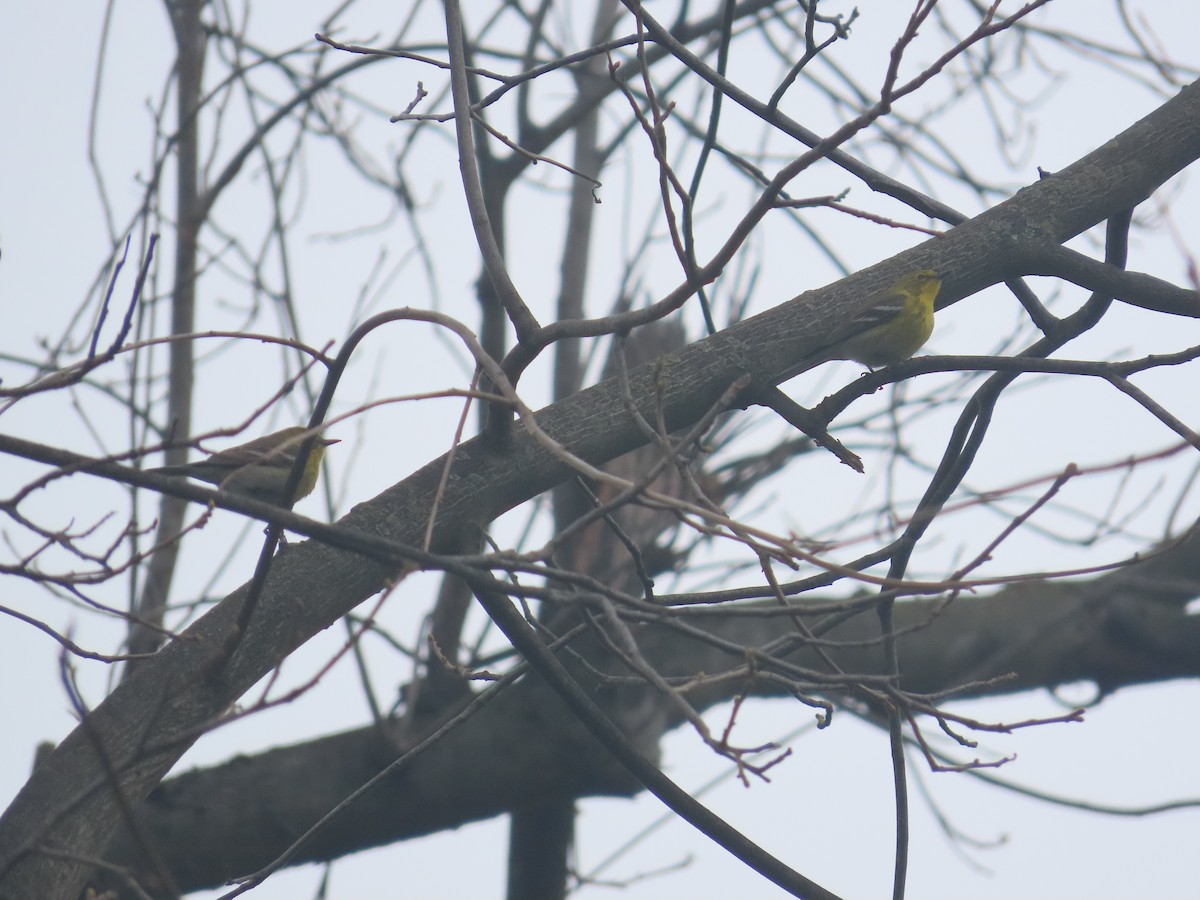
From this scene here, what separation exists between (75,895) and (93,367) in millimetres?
1130

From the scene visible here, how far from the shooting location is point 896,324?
381cm

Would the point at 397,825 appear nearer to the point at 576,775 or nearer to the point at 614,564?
the point at 576,775

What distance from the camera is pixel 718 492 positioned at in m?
6.67

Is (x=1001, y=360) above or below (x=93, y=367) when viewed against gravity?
above

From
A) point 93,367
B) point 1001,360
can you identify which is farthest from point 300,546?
point 1001,360

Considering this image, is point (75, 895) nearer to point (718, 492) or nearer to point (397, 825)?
point (397, 825)

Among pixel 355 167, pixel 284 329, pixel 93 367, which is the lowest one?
pixel 93 367

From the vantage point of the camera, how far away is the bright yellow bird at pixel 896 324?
9.41 ft

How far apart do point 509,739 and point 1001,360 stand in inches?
140

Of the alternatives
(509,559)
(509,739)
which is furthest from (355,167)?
(509,559)

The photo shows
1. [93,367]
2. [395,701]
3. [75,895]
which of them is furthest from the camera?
[395,701]

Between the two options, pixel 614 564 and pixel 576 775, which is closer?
pixel 576 775

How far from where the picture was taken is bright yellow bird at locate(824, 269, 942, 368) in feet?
9.41

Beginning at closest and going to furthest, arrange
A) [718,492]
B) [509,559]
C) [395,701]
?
[509,559] → [395,701] → [718,492]
